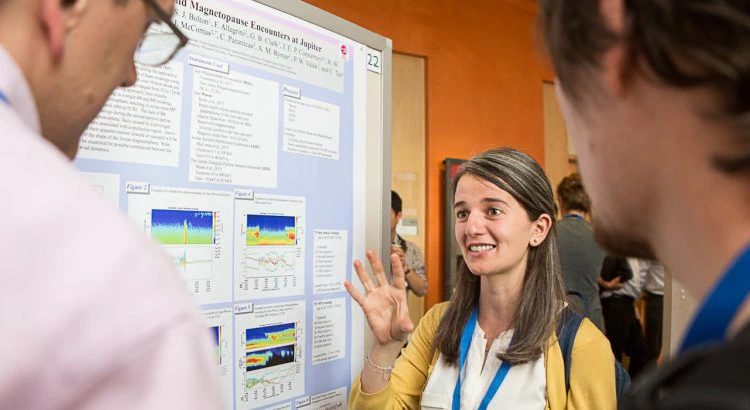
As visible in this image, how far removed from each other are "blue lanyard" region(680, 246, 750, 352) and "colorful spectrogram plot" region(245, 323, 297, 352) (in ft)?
3.30

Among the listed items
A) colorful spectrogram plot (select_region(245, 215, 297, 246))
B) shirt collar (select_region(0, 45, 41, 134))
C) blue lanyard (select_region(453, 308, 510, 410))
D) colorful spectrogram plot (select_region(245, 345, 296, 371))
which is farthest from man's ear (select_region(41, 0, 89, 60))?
blue lanyard (select_region(453, 308, 510, 410))

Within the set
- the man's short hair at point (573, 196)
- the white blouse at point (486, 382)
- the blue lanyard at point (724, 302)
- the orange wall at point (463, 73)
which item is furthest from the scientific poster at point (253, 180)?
the orange wall at point (463, 73)

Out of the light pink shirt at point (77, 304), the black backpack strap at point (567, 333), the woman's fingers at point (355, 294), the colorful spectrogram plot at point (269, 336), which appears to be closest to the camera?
the light pink shirt at point (77, 304)

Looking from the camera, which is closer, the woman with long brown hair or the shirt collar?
the shirt collar

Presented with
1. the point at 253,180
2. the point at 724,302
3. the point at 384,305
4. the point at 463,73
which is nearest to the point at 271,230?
the point at 253,180

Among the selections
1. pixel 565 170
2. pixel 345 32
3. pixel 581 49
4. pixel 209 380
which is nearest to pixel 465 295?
pixel 345 32

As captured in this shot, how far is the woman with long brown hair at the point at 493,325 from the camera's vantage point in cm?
161

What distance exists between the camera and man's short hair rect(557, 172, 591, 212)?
11.7 feet

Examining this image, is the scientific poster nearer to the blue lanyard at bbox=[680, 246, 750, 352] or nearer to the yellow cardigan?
the yellow cardigan

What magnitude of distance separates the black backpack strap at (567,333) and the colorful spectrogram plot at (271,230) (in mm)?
847

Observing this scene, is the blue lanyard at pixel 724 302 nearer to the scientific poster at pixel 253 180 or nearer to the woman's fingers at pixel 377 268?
the scientific poster at pixel 253 180

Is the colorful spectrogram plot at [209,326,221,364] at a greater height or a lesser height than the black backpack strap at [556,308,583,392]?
greater

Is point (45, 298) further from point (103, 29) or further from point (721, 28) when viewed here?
point (721, 28)

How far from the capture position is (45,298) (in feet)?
1.39
